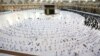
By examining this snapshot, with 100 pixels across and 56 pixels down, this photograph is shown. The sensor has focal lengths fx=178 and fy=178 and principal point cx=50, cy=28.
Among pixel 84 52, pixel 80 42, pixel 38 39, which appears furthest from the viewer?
pixel 38 39

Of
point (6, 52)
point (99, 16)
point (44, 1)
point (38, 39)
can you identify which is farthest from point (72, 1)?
point (6, 52)

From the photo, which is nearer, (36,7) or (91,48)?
(91,48)

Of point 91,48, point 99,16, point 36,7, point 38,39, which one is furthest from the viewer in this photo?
point 36,7

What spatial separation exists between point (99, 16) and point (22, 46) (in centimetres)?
517

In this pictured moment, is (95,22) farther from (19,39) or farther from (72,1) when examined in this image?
(72,1)

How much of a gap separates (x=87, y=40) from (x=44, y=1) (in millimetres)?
18730

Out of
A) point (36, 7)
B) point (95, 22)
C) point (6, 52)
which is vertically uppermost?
point (6, 52)

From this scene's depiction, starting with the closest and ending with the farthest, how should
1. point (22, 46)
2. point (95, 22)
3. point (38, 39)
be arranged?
point (22, 46), point (38, 39), point (95, 22)

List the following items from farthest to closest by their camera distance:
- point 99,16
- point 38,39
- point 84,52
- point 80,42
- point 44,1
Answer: point 44,1 → point 99,16 → point 38,39 → point 80,42 → point 84,52

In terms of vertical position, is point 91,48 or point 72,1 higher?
point 91,48

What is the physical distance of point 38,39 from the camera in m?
6.30

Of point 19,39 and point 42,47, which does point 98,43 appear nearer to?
point 42,47

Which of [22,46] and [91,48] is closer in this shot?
[91,48]

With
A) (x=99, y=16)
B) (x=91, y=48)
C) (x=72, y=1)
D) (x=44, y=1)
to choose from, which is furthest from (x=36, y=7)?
(x=91, y=48)
